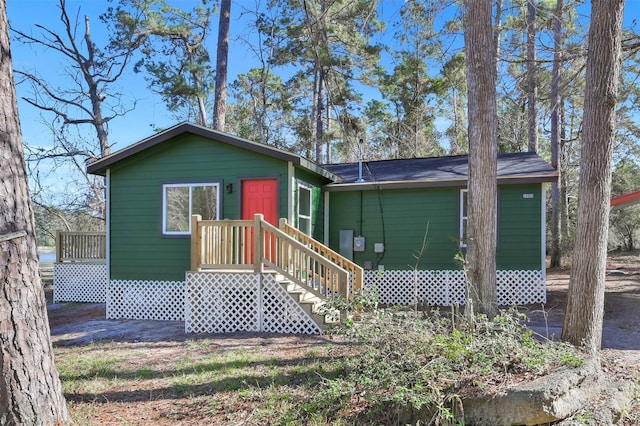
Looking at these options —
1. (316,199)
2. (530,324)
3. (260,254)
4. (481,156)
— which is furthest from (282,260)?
(530,324)

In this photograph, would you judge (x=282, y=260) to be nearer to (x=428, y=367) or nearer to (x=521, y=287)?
(x=428, y=367)

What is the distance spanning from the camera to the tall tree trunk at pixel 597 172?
15.3ft

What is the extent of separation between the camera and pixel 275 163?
8578mm

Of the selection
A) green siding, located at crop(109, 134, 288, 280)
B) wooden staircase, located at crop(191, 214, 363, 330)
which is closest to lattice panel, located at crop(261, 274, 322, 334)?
wooden staircase, located at crop(191, 214, 363, 330)

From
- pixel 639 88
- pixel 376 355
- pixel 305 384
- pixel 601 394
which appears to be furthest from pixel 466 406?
pixel 639 88

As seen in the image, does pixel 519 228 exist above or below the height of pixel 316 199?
below

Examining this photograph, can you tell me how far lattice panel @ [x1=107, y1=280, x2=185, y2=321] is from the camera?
899cm

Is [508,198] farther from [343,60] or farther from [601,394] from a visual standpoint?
[343,60]

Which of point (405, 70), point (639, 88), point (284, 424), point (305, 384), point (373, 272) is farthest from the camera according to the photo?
point (405, 70)

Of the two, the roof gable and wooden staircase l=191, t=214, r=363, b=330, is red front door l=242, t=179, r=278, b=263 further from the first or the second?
wooden staircase l=191, t=214, r=363, b=330

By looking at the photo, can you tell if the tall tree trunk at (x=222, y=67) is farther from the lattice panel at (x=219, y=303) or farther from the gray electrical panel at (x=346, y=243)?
the lattice panel at (x=219, y=303)

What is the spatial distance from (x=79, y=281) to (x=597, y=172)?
12597mm

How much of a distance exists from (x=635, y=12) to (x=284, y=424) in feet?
31.7

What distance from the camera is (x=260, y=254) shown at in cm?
728
